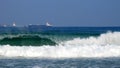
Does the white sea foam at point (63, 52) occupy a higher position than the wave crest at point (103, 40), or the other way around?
the white sea foam at point (63, 52)

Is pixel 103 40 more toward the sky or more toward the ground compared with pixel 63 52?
more toward the ground

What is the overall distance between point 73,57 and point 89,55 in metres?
0.91

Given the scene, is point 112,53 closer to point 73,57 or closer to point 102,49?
point 102,49

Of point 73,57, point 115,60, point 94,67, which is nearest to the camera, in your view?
point 94,67

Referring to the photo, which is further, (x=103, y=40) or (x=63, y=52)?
(x=103, y=40)

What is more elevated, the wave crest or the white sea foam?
the white sea foam

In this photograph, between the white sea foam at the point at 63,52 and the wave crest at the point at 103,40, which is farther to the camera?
the wave crest at the point at 103,40

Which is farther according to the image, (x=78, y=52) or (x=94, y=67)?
(x=78, y=52)

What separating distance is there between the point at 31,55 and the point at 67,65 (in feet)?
12.9

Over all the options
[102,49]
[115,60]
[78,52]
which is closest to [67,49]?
[78,52]

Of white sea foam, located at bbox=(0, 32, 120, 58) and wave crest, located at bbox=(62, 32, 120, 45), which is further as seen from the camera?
wave crest, located at bbox=(62, 32, 120, 45)

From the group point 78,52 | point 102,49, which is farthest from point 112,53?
point 78,52

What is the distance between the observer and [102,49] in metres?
18.8

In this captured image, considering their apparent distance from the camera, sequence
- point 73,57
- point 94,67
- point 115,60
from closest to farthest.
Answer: point 94,67, point 115,60, point 73,57
